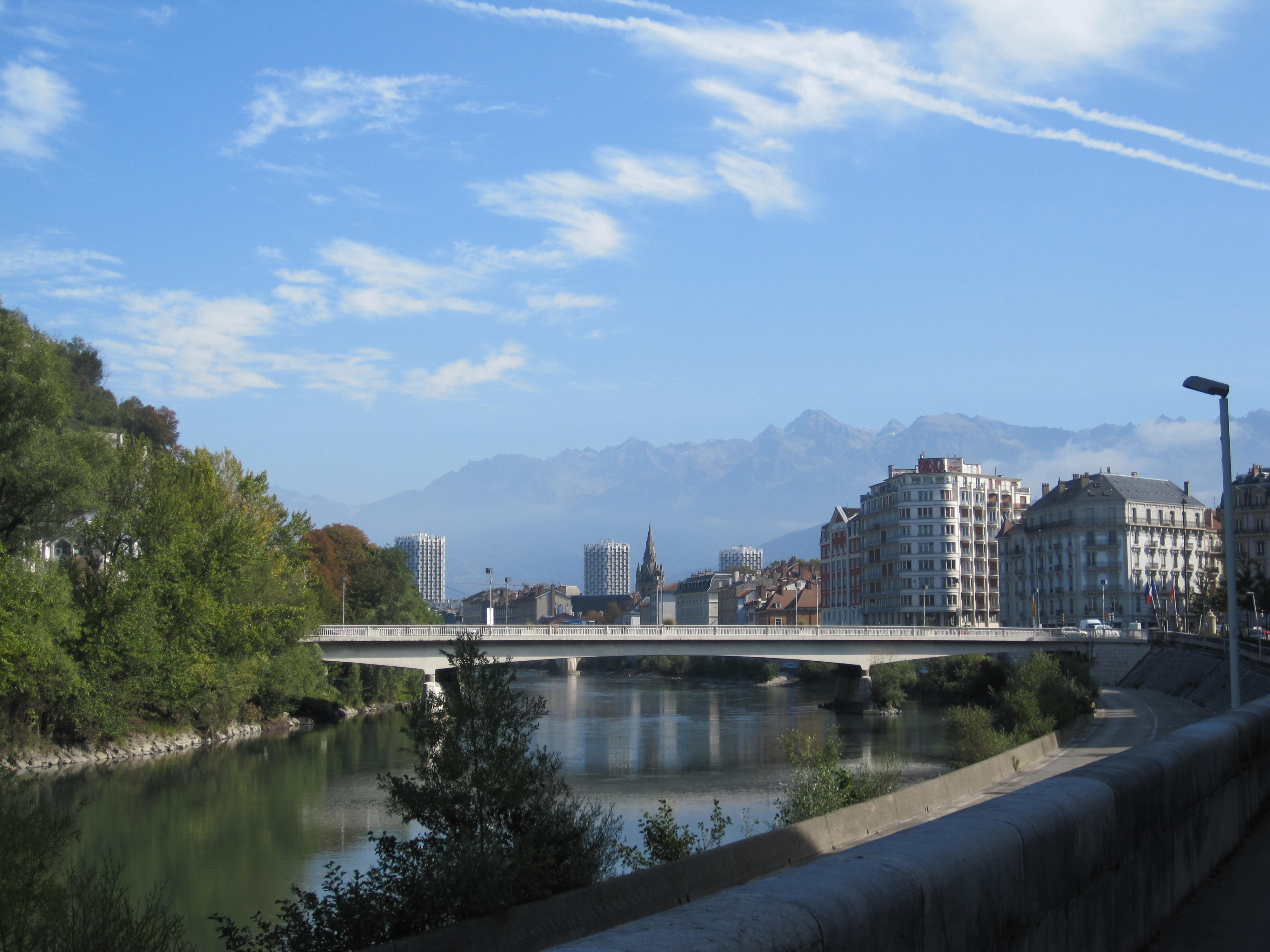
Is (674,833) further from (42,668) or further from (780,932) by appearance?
(42,668)

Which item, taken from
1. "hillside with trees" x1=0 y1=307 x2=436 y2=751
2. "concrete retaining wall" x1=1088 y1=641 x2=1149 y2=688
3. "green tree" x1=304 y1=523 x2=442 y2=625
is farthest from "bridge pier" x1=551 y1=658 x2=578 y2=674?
"hillside with trees" x1=0 y1=307 x2=436 y2=751

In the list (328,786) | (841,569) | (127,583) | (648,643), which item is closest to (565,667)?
(841,569)

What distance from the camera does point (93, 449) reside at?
4281 centimetres

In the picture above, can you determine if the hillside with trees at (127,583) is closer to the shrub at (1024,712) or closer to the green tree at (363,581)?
the green tree at (363,581)

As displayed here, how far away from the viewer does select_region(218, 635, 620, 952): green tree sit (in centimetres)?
1380

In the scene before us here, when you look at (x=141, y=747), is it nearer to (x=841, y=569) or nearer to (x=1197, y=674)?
(x=1197, y=674)

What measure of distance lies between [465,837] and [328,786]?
30.6 m

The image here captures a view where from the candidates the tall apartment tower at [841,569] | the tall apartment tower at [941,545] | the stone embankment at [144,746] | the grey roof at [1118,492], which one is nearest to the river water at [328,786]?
the stone embankment at [144,746]

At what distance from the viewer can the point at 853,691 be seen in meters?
78.6

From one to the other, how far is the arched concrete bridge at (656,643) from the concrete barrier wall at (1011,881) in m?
55.4

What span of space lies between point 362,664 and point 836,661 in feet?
101

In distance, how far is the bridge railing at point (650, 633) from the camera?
67.0 meters

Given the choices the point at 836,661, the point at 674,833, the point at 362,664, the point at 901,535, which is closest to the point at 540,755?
the point at 674,833

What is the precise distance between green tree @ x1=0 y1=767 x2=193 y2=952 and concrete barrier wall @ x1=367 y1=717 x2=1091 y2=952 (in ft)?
8.14
